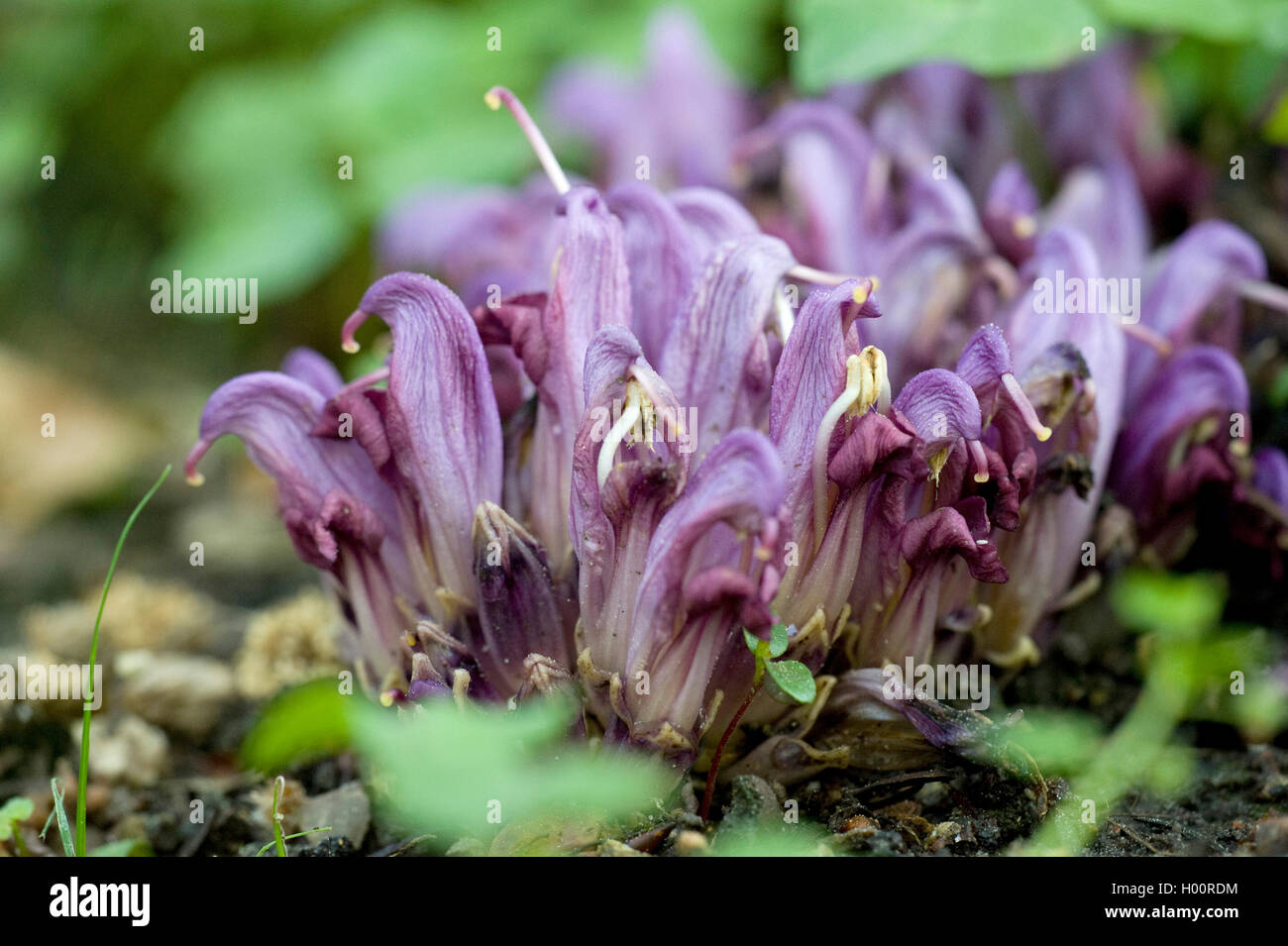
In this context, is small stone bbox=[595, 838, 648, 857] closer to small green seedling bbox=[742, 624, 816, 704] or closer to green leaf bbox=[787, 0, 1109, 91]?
small green seedling bbox=[742, 624, 816, 704]

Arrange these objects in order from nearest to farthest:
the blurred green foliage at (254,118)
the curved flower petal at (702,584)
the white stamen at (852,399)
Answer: the curved flower petal at (702,584)
the white stamen at (852,399)
the blurred green foliage at (254,118)

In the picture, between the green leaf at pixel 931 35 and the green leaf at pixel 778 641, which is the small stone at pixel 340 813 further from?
the green leaf at pixel 931 35

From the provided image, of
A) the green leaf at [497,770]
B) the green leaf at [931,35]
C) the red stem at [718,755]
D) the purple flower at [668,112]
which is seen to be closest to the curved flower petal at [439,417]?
the green leaf at [497,770]

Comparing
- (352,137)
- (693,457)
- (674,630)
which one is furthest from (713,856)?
(352,137)

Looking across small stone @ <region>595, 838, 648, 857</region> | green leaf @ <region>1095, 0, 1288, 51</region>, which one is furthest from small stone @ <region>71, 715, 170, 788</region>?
green leaf @ <region>1095, 0, 1288, 51</region>

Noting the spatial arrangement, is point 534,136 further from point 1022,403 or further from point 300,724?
point 300,724

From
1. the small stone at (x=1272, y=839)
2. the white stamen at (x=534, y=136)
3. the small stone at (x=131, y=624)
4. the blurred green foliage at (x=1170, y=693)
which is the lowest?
the small stone at (x=1272, y=839)
